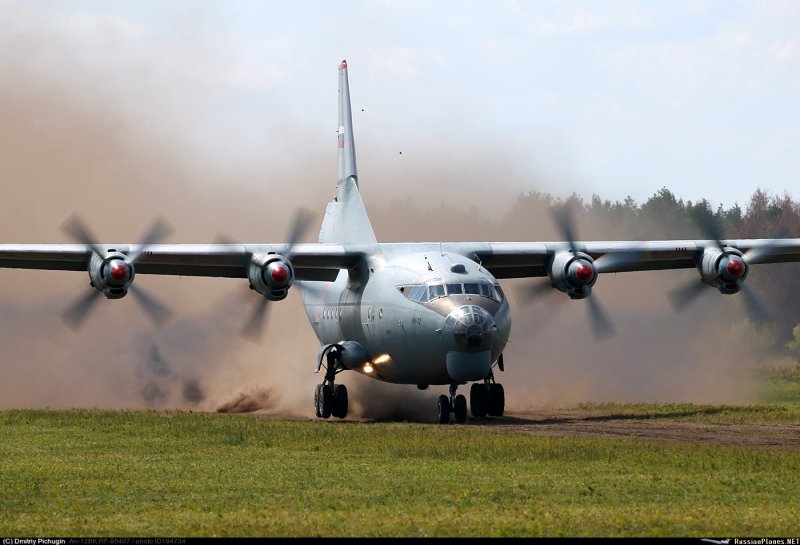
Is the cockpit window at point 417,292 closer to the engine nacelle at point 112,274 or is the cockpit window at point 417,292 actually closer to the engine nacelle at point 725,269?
the engine nacelle at point 112,274

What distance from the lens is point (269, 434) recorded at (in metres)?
30.7

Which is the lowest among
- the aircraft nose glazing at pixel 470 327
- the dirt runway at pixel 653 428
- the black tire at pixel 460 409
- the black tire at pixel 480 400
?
the dirt runway at pixel 653 428

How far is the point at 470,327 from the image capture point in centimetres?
3350

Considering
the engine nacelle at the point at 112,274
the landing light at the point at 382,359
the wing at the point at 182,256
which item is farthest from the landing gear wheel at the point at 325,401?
the engine nacelle at the point at 112,274

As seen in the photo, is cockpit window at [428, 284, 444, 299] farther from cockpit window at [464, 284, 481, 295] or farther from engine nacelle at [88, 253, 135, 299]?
engine nacelle at [88, 253, 135, 299]

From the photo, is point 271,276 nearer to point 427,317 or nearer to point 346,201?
point 427,317

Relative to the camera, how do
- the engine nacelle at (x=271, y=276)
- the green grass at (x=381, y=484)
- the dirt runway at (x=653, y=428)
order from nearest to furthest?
the green grass at (x=381, y=484), the dirt runway at (x=653, y=428), the engine nacelle at (x=271, y=276)

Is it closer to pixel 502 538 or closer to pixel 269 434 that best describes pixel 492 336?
pixel 269 434

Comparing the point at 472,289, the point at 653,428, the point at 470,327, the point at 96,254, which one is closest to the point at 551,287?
the point at 472,289

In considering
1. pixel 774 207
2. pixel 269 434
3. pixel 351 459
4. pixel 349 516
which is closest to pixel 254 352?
pixel 269 434

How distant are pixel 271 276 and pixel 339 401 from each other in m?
4.95

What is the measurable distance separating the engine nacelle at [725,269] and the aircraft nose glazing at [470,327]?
8180mm

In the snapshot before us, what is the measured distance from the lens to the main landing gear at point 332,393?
38.8 meters

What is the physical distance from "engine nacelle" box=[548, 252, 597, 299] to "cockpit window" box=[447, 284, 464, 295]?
4.80 m
